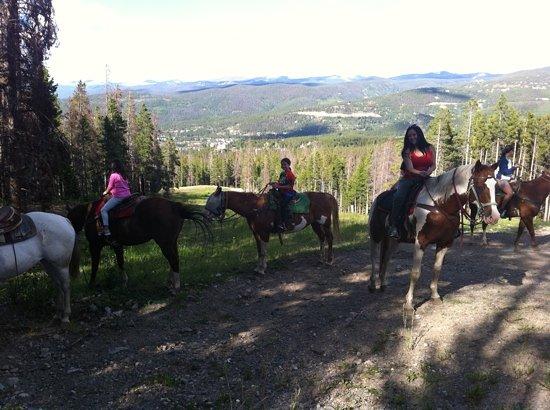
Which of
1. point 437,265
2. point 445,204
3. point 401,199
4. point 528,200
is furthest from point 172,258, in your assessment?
point 528,200

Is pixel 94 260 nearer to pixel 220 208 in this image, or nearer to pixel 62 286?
pixel 62 286

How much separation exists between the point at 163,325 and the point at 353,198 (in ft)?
269

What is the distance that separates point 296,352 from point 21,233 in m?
5.89

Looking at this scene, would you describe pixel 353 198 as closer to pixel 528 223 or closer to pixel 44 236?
pixel 528 223

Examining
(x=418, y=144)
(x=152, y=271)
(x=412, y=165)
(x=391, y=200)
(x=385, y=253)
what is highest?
(x=418, y=144)

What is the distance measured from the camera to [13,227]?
7.71 meters

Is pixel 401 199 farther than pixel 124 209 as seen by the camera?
No

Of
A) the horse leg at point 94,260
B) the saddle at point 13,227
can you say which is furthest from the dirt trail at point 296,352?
the saddle at point 13,227

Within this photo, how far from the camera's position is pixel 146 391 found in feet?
21.0

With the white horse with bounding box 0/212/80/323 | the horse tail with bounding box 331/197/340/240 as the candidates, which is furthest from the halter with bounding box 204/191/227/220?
the white horse with bounding box 0/212/80/323

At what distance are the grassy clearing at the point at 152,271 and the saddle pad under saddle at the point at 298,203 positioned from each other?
6.31 ft

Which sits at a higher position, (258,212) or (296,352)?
(258,212)

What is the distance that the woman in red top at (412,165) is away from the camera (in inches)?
341

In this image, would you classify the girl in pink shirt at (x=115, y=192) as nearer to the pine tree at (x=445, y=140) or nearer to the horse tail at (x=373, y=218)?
the horse tail at (x=373, y=218)
